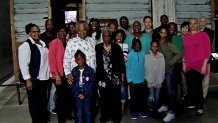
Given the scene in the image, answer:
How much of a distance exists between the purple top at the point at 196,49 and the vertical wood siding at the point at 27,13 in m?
4.96

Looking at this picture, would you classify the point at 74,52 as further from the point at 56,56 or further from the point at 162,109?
the point at 162,109

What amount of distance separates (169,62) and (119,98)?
1172 millimetres

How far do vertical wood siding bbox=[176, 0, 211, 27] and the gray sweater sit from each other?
442cm

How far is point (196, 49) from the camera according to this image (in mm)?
6000

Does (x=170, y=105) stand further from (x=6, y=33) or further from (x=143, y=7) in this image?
(x=6, y=33)

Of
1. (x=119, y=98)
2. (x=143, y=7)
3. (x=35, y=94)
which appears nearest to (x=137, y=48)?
(x=119, y=98)

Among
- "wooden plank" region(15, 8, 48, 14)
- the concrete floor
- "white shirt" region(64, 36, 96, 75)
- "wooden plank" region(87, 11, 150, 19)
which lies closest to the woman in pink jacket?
the concrete floor

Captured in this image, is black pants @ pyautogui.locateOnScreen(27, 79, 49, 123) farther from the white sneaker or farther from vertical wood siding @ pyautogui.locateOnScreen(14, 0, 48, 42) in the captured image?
vertical wood siding @ pyautogui.locateOnScreen(14, 0, 48, 42)

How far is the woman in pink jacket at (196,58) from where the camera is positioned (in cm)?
594

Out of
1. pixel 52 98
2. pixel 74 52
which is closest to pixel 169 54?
pixel 74 52

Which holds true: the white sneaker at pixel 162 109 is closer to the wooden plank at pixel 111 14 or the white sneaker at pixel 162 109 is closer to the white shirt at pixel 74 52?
the white shirt at pixel 74 52

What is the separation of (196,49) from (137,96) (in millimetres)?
1451

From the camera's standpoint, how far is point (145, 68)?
5.88 metres

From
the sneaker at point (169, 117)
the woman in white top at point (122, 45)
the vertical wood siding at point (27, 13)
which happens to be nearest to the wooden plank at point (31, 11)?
the vertical wood siding at point (27, 13)
